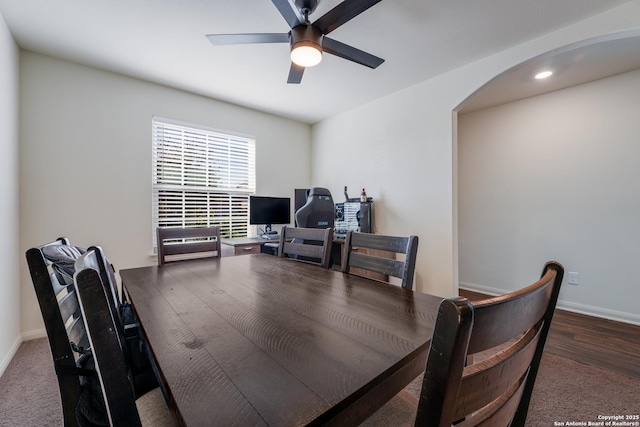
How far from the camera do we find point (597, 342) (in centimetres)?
229

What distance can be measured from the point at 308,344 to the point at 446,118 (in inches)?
109

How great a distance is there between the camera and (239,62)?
258 centimetres

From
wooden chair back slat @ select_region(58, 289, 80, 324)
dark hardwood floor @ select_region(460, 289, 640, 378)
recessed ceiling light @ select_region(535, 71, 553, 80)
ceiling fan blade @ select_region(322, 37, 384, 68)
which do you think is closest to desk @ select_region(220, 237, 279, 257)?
wooden chair back slat @ select_region(58, 289, 80, 324)

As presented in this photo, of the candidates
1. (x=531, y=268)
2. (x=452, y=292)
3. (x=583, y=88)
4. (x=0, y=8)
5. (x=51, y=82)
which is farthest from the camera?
(x=531, y=268)

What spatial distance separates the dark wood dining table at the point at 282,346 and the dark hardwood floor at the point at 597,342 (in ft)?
6.62

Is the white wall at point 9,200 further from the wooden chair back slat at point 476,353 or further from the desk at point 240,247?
the wooden chair back slat at point 476,353

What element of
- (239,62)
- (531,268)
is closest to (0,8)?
(239,62)

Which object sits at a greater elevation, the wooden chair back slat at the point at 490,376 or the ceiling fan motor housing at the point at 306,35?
the ceiling fan motor housing at the point at 306,35

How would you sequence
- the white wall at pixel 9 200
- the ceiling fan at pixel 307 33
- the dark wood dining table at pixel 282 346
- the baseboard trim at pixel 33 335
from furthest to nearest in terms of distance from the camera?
1. the baseboard trim at pixel 33 335
2. the white wall at pixel 9 200
3. the ceiling fan at pixel 307 33
4. the dark wood dining table at pixel 282 346

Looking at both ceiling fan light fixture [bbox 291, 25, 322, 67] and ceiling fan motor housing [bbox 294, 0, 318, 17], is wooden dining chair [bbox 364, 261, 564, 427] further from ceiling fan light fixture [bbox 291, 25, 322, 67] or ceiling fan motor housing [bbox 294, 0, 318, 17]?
ceiling fan motor housing [bbox 294, 0, 318, 17]

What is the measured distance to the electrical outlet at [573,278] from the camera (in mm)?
2982

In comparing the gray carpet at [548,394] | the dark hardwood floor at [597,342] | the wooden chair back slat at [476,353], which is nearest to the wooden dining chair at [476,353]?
the wooden chair back slat at [476,353]

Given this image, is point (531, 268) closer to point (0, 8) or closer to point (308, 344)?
point (308, 344)

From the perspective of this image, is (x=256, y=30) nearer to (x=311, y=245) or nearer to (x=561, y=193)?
(x=311, y=245)
